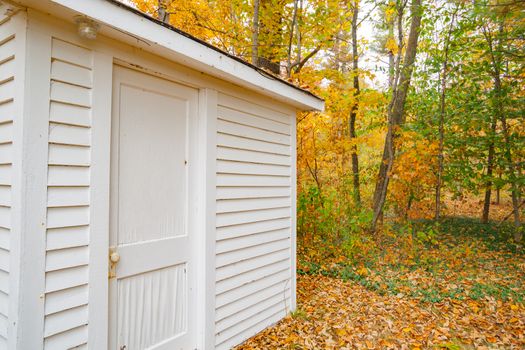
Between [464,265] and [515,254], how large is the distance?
1.58m

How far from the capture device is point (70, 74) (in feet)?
6.57

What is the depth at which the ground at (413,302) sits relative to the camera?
356 centimetres

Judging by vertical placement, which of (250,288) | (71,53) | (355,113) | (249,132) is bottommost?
(250,288)

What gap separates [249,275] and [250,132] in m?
1.59

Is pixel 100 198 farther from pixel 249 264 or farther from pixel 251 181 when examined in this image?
pixel 249 264

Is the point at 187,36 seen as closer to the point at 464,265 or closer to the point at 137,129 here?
the point at 137,129

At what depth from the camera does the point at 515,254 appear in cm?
664

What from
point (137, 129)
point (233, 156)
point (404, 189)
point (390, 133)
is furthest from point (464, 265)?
point (137, 129)

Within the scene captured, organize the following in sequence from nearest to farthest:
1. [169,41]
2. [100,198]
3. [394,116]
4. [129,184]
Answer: [100,198], [169,41], [129,184], [394,116]

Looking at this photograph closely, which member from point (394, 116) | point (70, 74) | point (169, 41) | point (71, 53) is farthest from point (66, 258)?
point (394, 116)

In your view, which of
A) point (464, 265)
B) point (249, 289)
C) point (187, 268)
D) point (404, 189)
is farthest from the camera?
point (404, 189)

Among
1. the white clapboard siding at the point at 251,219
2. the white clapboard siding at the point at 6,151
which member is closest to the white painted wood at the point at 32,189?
the white clapboard siding at the point at 6,151

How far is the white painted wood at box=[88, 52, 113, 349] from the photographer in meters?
2.10

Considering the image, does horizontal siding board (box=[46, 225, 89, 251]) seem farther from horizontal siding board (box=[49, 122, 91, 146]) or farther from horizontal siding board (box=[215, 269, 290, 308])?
horizontal siding board (box=[215, 269, 290, 308])
